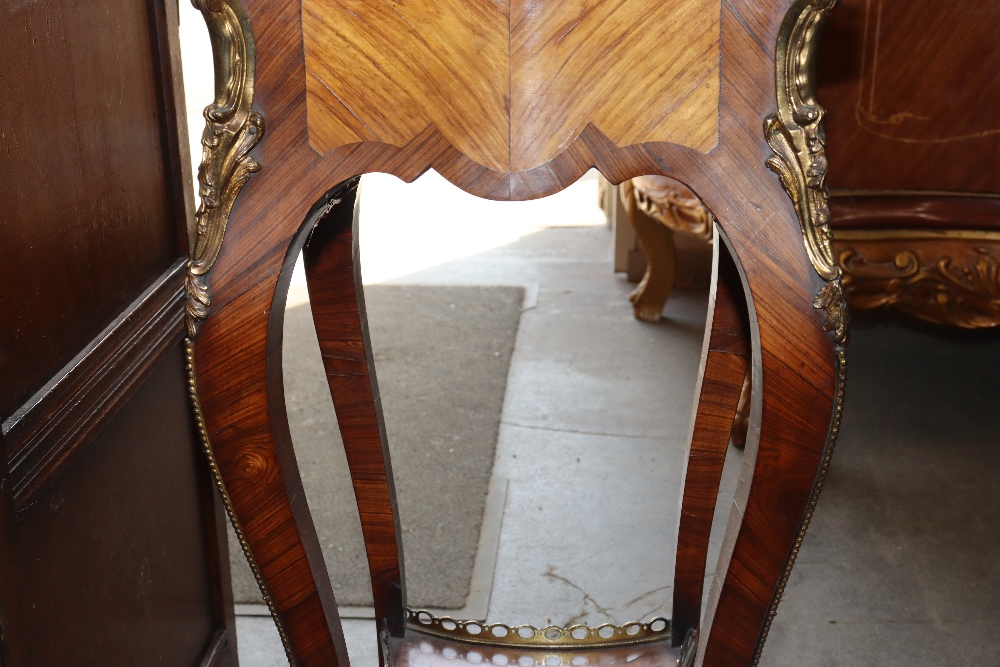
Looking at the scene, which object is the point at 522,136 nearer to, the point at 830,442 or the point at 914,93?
the point at 830,442

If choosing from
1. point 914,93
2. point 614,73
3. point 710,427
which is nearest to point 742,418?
point 914,93

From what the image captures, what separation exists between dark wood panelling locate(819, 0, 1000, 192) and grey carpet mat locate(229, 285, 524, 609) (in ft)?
2.84

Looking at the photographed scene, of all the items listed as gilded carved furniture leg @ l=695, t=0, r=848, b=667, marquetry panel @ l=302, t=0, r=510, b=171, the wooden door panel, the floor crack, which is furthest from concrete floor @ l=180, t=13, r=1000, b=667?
marquetry panel @ l=302, t=0, r=510, b=171

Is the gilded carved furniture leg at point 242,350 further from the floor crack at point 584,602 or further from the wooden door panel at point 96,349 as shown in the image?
the floor crack at point 584,602

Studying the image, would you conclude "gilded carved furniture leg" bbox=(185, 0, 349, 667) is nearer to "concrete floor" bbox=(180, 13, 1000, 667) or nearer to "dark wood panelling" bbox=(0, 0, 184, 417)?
"dark wood panelling" bbox=(0, 0, 184, 417)

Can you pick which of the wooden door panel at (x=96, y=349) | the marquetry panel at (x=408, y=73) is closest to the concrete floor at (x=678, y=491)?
the wooden door panel at (x=96, y=349)

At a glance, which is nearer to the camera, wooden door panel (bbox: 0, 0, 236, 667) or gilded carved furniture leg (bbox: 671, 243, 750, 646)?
wooden door panel (bbox: 0, 0, 236, 667)

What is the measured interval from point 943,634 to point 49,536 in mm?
1212

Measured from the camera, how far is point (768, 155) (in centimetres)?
73

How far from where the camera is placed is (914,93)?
1561 millimetres

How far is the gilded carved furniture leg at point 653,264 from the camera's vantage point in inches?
108

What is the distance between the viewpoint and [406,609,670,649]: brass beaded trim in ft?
3.81

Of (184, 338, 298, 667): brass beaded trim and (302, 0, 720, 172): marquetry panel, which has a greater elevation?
(302, 0, 720, 172): marquetry panel

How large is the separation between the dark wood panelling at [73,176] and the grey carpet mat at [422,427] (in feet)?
2.54
